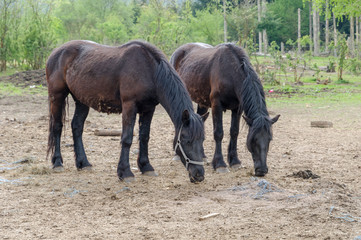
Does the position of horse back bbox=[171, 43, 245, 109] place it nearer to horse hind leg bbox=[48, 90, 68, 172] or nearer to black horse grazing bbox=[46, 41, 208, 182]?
black horse grazing bbox=[46, 41, 208, 182]

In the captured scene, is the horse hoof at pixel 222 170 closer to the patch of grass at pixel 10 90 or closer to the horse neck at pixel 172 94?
the horse neck at pixel 172 94

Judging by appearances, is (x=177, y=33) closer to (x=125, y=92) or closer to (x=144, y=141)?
(x=144, y=141)

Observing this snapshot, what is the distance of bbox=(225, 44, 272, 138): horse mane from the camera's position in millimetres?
6074

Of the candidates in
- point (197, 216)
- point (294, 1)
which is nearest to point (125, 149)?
point (197, 216)

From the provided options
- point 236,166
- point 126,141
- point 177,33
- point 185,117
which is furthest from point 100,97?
point 177,33

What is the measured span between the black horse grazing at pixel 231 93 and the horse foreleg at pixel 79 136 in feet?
6.32

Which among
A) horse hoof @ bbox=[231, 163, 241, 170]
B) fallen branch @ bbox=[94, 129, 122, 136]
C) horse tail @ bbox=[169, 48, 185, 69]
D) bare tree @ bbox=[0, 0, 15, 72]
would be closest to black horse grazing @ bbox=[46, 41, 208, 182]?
horse hoof @ bbox=[231, 163, 241, 170]

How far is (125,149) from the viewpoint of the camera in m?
6.27

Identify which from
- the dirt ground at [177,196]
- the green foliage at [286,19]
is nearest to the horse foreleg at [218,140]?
the dirt ground at [177,196]

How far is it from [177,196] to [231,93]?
211 centimetres

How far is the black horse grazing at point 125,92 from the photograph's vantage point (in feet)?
18.4

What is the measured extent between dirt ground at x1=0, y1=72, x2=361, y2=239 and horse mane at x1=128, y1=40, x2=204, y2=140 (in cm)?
88

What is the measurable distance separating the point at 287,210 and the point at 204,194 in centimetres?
114

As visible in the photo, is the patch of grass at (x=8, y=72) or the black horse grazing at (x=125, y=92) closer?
the black horse grazing at (x=125, y=92)
